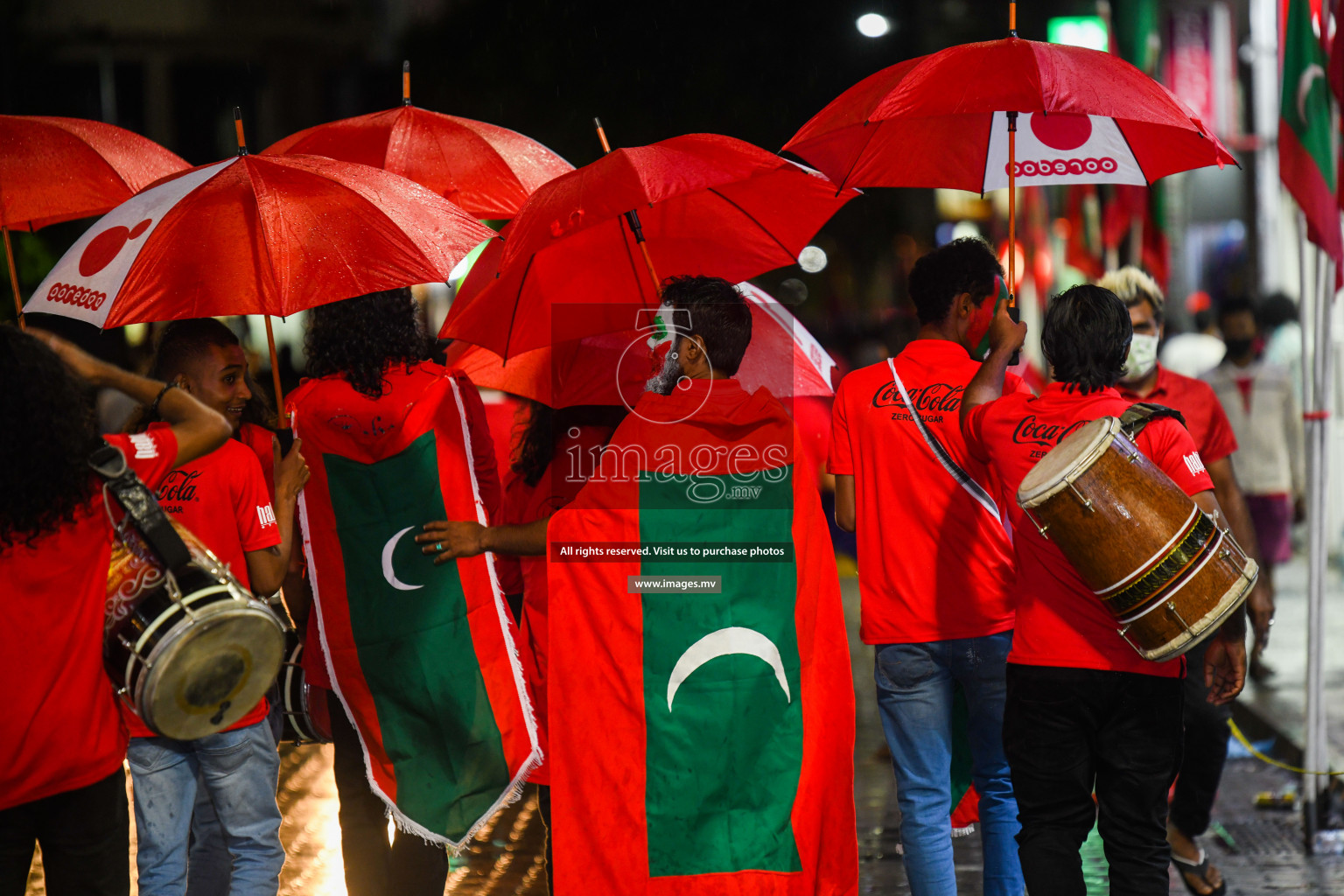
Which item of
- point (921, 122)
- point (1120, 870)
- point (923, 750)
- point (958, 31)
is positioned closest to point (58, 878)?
point (923, 750)

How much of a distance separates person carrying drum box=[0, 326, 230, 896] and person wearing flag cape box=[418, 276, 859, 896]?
49.7 inches

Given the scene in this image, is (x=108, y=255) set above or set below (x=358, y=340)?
above

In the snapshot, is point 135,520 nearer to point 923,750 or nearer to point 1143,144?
point 923,750

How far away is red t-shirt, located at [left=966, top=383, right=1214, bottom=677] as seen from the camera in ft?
12.8

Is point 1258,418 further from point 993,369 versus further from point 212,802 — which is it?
point 212,802

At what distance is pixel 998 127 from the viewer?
520 centimetres

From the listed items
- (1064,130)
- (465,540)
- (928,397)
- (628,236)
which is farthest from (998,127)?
(465,540)

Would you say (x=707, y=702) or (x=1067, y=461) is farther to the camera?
(x=707, y=702)

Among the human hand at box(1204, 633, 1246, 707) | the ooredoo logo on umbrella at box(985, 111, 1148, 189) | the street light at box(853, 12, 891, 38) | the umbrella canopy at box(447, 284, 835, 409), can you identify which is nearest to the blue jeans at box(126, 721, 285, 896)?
the umbrella canopy at box(447, 284, 835, 409)

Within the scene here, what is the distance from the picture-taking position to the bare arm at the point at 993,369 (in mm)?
4230

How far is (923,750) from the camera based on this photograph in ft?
14.8

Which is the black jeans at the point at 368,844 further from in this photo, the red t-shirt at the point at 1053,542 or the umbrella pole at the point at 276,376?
the red t-shirt at the point at 1053,542

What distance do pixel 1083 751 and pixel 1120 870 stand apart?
0.37 meters

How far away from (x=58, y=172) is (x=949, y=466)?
134 inches
